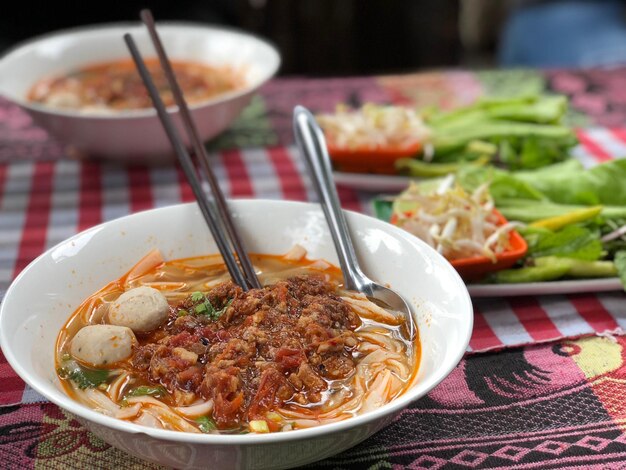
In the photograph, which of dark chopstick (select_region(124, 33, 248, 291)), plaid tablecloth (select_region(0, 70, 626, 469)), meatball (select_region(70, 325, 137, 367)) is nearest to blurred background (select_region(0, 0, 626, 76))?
plaid tablecloth (select_region(0, 70, 626, 469))

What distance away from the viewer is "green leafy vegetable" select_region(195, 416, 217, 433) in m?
1.52

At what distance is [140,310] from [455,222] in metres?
1.09

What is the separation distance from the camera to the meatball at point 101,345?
1.70 m

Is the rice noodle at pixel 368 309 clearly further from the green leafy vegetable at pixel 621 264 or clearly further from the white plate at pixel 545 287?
the green leafy vegetable at pixel 621 264

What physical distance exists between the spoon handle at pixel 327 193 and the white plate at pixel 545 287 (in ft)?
1.51

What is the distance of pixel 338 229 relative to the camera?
2.04 metres

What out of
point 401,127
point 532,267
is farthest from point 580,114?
point 532,267

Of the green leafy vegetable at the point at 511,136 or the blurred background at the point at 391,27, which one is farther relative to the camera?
the blurred background at the point at 391,27

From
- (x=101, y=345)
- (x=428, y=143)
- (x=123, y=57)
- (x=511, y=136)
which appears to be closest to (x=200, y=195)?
(x=101, y=345)

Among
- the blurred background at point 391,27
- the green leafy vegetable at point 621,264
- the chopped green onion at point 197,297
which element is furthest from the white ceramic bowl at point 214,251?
the blurred background at point 391,27

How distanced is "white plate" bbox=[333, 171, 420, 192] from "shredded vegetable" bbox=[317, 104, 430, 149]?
0.41 ft

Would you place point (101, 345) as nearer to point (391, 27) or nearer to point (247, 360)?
point (247, 360)

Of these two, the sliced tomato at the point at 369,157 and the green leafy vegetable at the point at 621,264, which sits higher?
the sliced tomato at the point at 369,157

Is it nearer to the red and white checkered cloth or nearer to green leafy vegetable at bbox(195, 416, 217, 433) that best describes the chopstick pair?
green leafy vegetable at bbox(195, 416, 217, 433)
